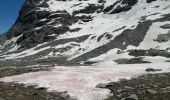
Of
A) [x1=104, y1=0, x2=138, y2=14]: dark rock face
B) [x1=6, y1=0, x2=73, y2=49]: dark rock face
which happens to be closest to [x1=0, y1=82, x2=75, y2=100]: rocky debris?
[x1=6, y1=0, x2=73, y2=49]: dark rock face

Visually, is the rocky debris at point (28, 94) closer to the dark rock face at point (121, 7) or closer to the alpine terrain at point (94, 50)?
the alpine terrain at point (94, 50)

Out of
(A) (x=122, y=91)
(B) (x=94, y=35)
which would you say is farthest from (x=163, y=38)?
(A) (x=122, y=91)

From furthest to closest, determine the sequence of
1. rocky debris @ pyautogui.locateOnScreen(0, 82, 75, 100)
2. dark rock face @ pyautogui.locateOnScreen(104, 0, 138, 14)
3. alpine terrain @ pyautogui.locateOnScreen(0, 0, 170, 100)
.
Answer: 1. dark rock face @ pyautogui.locateOnScreen(104, 0, 138, 14)
2. alpine terrain @ pyautogui.locateOnScreen(0, 0, 170, 100)
3. rocky debris @ pyautogui.locateOnScreen(0, 82, 75, 100)

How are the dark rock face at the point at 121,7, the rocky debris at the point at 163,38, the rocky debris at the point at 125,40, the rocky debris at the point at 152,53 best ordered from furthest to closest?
the dark rock face at the point at 121,7
the rocky debris at the point at 125,40
the rocky debris at the point at 163,38
the rocky debris at the point at 152,53

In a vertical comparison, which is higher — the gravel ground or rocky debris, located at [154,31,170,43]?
rocky debris, located at [154,31,170,43]

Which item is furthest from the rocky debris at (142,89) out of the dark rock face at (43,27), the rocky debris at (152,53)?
the dark rock face at (43,27)

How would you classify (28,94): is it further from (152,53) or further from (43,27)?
(43,27)

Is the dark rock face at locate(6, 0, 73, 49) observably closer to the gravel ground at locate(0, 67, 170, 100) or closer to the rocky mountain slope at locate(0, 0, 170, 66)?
the rocky mountain slope at locate(0, 0, 170, 66)
